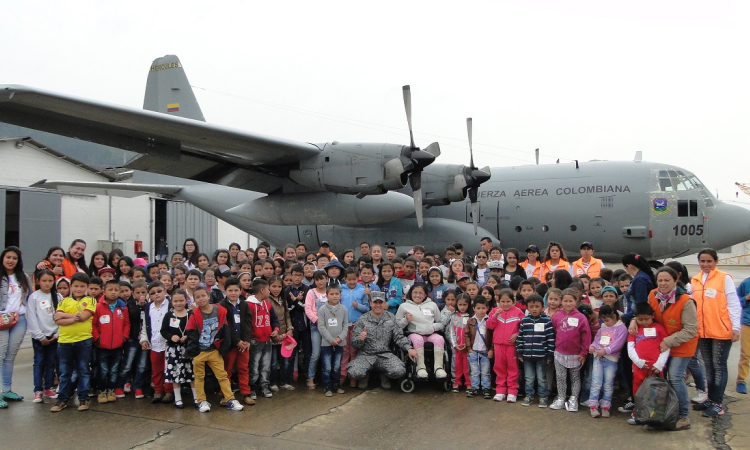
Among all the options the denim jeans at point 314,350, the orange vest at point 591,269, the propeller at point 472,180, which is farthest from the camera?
the propeller at point 472,180

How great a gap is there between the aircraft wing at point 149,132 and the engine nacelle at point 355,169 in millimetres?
326

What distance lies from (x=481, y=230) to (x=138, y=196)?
15278 millimetres

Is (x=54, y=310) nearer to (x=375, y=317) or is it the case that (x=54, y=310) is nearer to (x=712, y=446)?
(x=375, y=317)

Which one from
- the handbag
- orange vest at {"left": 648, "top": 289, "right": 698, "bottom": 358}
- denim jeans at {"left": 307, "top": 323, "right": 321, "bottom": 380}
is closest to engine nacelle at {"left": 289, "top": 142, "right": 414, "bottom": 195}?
denim jeans at {"left": 307, "top": 323, "right": 321, "bottom": 380}

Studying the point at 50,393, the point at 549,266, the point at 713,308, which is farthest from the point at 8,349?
the point at 713,308

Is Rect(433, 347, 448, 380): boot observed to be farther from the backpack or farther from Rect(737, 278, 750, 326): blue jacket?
Rect(737, 278, 750, 326): blue jacket

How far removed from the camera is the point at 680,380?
5238 millimetres

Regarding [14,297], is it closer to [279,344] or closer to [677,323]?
[279,344]

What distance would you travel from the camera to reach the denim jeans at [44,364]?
6195 mm

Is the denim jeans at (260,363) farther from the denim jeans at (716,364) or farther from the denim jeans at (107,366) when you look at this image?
the denim jeans at (716,364)

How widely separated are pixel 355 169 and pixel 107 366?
5.82 metres

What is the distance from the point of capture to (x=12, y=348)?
20.3ft

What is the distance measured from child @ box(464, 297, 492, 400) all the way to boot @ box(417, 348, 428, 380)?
525 millimetres

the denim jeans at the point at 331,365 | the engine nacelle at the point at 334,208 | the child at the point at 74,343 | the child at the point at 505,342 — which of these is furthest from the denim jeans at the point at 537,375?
the engine nacelle at the point at 334,208
